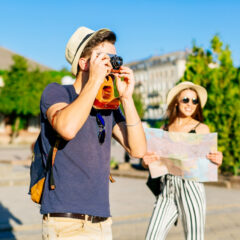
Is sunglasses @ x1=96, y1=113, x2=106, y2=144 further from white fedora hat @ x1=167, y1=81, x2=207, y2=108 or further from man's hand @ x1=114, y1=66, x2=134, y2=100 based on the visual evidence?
white fedora hat @ x1=167, y1=81, x2=207, y2=108

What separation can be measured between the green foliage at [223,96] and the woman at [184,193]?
7464 mm

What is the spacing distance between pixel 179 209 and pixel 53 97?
2043 millimetres

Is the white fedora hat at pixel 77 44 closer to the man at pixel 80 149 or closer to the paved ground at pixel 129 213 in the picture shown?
the man at pixel 80 149

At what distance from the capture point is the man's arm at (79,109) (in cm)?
196

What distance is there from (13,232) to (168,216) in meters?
3.02

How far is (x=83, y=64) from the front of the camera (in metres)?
2.27

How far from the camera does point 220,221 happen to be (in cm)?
683

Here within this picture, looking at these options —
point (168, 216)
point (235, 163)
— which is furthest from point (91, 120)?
point (235, 163)

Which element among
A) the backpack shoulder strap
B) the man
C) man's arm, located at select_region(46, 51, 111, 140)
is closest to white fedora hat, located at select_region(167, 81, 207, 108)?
the man

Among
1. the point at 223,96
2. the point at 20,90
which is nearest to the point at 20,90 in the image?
the point at 20,90

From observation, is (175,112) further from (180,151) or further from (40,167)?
(40,167)

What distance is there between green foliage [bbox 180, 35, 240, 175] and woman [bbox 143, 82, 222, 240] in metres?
7.46

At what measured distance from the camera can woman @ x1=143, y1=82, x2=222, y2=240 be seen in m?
3.66

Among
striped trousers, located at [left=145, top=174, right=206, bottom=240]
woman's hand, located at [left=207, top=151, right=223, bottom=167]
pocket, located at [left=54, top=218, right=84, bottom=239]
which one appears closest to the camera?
pocket, located at [left=54, top=218, right=84, bottom=239]
